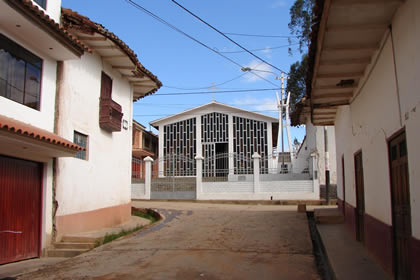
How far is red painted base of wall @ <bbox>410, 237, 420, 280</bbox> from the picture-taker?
435 cm

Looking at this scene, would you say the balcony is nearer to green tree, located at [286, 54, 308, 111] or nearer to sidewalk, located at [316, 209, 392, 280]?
sidewalk, located at [316, 209, 392, 280]

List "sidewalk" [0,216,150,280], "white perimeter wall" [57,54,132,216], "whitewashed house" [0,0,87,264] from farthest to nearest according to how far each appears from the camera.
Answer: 1. "white perimeter wall" [57,54,132,216]
2. "whitewashed house" [0,0,87,264]
3. "sidewalk" [0,216,150,280]

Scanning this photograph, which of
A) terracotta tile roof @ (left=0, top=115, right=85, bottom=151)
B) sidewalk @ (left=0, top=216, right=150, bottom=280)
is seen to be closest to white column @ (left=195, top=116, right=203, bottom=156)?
sidewalk @ (left=0, top=216, right=150, bottom=280)

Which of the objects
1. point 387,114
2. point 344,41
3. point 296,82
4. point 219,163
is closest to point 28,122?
point 344,41

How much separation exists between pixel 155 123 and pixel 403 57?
25.9 m

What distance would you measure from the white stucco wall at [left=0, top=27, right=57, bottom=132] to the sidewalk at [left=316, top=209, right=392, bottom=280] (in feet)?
22.9

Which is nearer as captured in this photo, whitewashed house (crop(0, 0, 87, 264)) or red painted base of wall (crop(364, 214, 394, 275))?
red painted base of wall (crop(364, 214, 394, 275))

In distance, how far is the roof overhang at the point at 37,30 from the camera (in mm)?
7484

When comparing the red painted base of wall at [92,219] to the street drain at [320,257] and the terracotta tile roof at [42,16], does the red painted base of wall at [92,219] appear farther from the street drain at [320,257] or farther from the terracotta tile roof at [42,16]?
the street drain at [320,257]

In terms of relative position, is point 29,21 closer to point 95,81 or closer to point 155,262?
point 95,81

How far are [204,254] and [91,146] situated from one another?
17.4 ft

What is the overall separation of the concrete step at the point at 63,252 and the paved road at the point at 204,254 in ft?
2.42

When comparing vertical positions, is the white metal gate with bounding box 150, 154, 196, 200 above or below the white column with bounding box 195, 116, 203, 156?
below

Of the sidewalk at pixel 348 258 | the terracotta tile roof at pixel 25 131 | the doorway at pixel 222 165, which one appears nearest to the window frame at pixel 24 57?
the terracotta tile roof at pixel 25 131
